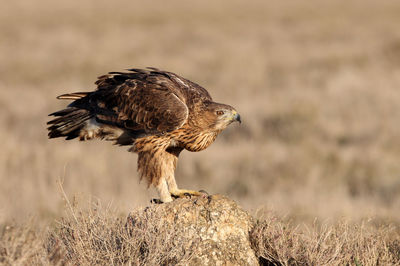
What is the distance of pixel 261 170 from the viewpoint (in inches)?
505

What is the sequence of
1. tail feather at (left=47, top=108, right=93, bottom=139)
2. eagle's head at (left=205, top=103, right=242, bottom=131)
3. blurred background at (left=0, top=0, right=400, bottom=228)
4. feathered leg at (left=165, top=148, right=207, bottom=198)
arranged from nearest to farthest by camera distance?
1. eagle's head at (left=205, top=103, right=242, bottom=131)
2. feathered leg at (left=165, top=148, right=207, bottom=198)
3. tail feather at (left=47, top=108, right=93, bottom=139)
4. blurred background at (left=0, top=0, right=400, bottom=228)

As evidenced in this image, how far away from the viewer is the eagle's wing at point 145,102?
582cm

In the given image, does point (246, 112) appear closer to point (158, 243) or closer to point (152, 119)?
point (152, 119)

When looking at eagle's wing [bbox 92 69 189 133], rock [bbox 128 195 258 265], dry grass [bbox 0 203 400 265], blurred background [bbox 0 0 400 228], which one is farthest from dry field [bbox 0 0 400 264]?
eagle's wing [bbox 92 69 189 133]

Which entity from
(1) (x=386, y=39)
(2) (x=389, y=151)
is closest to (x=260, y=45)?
(1) (x=386, y=39)

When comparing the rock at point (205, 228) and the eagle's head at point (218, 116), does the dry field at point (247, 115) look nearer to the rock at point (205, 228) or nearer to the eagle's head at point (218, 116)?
the rock at point (205, 228)

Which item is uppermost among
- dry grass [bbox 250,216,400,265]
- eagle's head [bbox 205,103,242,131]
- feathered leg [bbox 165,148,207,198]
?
eagle's head [bbox 205,103,242,131]

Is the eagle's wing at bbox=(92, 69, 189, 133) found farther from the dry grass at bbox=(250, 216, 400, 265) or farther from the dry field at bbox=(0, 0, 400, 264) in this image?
the dry grass at bbox=(250, 216, 400, 265)

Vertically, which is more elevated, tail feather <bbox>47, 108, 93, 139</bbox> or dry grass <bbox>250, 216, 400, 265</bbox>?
tail feather <bbox>47, 108, 93, 139</bbox>

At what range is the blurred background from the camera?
11.3 meters

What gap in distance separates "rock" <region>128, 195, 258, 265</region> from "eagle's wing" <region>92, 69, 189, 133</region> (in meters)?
0.93

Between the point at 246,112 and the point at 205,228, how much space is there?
37.0 ft

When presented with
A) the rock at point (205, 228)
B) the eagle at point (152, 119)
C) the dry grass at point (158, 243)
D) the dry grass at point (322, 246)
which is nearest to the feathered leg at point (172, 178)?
the eagle at point (152, 119)

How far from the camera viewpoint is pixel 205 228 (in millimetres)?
5020
